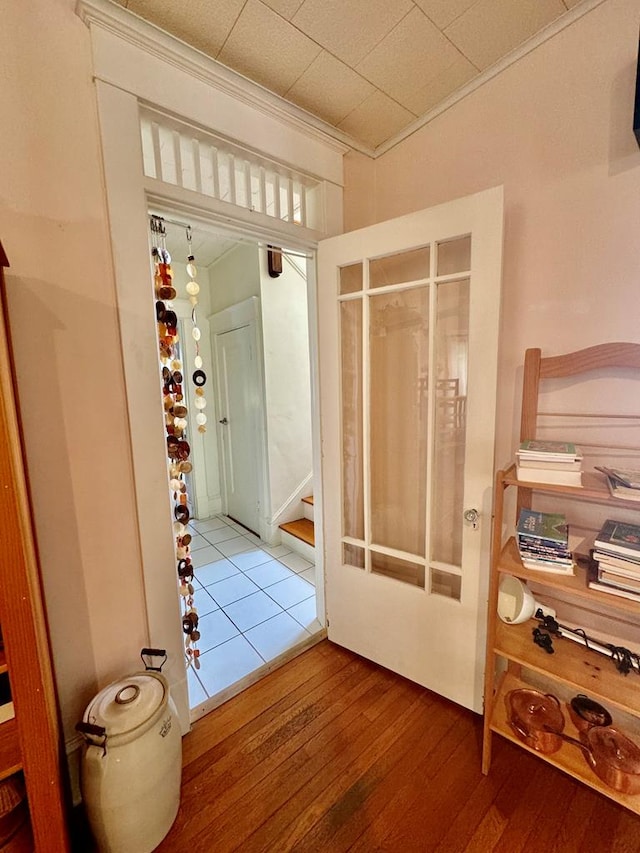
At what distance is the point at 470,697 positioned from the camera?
1.46 m

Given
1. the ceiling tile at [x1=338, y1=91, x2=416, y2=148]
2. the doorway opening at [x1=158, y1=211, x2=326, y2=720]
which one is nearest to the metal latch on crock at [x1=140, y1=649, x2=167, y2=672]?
the doorway opening at [x1=158, y1=211, x2=326, y2=720]

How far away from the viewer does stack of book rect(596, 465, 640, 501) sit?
36.4 inches

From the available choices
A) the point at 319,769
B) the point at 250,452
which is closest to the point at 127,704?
the point at 319,769

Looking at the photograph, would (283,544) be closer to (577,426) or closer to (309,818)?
(309,818)

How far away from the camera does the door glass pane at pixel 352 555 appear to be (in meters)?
1.78

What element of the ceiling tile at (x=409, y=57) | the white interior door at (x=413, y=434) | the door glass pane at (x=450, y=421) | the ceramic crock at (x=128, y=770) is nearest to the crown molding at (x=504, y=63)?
the ceiling tile at (x=409, y=57)

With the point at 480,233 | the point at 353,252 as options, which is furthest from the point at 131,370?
the point at 480,233

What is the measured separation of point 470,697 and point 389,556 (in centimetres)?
61

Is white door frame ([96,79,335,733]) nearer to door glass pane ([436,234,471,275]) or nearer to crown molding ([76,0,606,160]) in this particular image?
crown molding ([76,0,606,160])

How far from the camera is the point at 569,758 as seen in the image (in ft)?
3.64

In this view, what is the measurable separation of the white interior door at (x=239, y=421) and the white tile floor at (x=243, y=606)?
1.19 ft

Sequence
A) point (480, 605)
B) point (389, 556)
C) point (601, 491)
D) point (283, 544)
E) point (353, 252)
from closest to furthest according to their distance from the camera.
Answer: point (601, 491) < point (480, 605) < point (353, 252) < point (389, 556) < point (283, 544)

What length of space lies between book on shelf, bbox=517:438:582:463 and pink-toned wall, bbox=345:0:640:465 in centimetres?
31

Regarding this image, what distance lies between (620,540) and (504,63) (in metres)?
1.68
